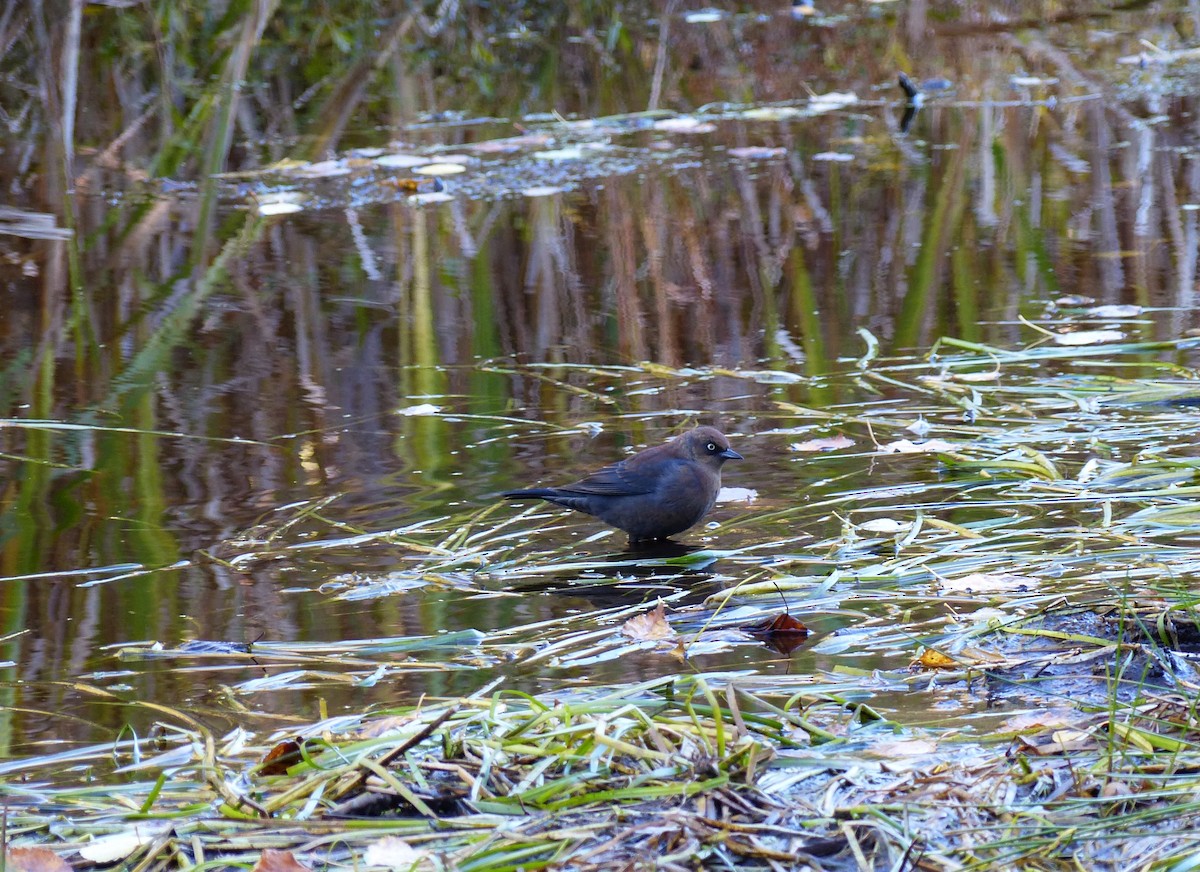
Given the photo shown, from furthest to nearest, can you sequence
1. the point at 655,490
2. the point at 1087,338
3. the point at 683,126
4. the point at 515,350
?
1. the point at 683,126
2. the point at 515,350
3. the point at 1087,338
4. the point at 655,490

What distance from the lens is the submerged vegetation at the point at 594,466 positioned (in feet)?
8.14

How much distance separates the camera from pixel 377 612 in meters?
3.70

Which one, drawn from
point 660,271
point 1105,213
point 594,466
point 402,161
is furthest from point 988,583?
point 402,161

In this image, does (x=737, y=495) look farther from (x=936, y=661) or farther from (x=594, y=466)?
(x=936, y=661)

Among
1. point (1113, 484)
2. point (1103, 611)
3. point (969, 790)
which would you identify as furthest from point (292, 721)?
point (1113, 484)

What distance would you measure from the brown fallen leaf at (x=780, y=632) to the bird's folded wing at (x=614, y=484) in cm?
83

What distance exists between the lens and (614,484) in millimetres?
4316

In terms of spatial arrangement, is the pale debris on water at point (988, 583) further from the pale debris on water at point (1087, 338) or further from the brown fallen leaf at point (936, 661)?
the pale debris on water at point (1087, 338)

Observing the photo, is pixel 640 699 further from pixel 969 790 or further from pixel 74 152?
pixel 74 152

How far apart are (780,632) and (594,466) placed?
1444 millimetres


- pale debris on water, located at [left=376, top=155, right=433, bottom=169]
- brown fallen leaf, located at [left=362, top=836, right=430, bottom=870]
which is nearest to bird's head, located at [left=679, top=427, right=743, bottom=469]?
brown fallen leaf, located at [left=362, top=836, right=430, bottom=870]

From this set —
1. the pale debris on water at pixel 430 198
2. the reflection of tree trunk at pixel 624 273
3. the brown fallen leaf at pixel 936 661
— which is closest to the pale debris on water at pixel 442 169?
the pale debris on water at pixel 430 198

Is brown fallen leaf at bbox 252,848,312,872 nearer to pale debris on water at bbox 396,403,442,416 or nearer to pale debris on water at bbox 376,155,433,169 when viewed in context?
pale debris on water at bbox 396,403,442,416

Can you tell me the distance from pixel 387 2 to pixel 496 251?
676 cm
